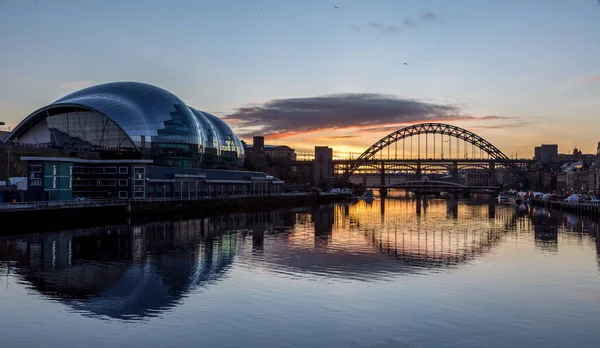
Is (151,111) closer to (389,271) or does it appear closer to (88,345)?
(389,271)

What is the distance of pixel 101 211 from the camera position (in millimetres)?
54000

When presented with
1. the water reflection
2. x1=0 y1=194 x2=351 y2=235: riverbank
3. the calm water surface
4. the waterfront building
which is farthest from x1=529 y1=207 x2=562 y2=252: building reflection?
the waterfront building

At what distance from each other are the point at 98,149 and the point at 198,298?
191 feet

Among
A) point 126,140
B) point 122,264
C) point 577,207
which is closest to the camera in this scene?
point 122,264

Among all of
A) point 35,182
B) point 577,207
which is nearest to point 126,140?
point 35,182

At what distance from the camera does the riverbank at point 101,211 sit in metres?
44.4

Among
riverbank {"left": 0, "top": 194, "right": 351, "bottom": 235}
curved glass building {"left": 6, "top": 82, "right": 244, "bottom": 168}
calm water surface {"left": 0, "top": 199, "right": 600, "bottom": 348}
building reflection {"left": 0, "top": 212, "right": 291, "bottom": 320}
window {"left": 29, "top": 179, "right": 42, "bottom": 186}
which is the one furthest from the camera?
curved glass building {"left": 6, "top": 82, "right": 244, "bottom": 168}

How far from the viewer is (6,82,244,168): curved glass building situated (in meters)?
78.5

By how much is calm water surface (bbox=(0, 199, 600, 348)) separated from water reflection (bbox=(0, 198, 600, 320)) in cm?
11

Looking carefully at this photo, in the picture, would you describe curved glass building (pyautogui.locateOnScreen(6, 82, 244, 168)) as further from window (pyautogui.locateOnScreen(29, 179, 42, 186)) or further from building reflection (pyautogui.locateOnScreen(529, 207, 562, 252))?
building reflection (pyautogui.locateOnScreen(529, 207, 562, 252))

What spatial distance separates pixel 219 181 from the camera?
293 ft

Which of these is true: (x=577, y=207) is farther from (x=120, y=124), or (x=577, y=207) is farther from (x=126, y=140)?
(x=120, y=124)

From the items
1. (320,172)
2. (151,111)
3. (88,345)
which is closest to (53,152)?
(151,111)

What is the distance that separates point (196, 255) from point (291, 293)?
11977 millimetres
